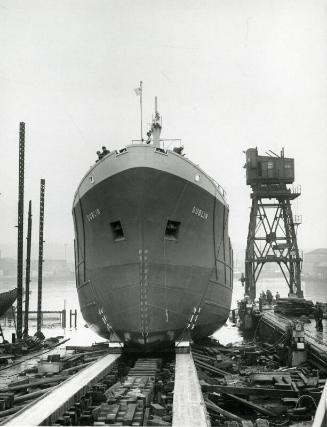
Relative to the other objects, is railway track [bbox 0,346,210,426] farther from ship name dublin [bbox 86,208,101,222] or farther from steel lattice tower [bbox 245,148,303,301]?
steel lattice tower [bbox 245,148,303,301]

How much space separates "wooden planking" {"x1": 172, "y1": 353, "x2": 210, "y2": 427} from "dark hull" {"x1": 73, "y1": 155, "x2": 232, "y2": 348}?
8.10 ft

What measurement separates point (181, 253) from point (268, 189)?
861 inches

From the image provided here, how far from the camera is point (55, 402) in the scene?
6.44 metres

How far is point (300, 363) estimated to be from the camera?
11758 mm

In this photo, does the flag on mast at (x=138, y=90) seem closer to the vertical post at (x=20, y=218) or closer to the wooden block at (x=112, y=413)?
the vertical post at (x=20, y=218)

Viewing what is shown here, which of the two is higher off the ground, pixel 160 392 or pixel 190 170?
pixel 190 170

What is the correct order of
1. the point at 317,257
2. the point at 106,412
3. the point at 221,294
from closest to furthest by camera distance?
the point at 106,412 < the point at 221,294 < the point at 317,257

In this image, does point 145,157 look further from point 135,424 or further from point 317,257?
point 317,257

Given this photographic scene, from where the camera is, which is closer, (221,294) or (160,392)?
(160,392)

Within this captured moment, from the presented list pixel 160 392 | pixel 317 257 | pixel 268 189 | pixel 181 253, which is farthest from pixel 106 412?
pixel 317 257

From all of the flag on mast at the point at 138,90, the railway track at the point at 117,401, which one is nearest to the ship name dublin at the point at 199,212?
the railway track at the point at 117,401

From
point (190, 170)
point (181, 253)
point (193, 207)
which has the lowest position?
point (181, 253)

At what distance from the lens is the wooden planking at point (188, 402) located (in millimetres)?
5691

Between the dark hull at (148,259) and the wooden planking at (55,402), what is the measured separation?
103 inches
